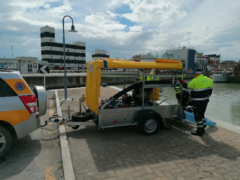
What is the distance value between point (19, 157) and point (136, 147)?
2.79 meters

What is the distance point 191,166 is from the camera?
12.0 feet

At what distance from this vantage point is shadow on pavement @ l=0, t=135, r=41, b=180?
349cm

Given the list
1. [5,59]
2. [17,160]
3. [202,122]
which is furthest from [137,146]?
[5,59]

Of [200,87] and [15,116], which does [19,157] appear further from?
[200,87]

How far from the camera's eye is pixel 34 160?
3.93 meters

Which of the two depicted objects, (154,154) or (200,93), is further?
(200,93)

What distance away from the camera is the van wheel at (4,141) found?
12.7ft

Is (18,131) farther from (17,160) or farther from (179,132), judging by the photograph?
(179,132)

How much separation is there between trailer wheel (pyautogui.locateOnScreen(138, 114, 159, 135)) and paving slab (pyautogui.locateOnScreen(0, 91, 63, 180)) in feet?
7.79

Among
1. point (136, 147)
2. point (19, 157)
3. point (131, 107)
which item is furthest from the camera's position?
point (131, 107)

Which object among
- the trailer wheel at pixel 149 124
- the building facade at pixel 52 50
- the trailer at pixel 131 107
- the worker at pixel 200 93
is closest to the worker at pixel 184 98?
the trailer at pixel 131 107

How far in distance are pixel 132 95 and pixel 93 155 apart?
2.96m

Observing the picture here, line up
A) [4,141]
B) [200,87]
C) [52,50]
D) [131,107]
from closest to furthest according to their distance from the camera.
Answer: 1. [4,141]
2. [200,87]
3. [131,107]
4. [52,50]

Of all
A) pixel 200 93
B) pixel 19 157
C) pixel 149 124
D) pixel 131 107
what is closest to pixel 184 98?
pixel 200 93
